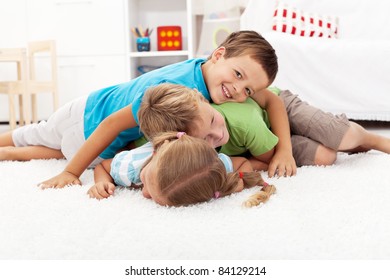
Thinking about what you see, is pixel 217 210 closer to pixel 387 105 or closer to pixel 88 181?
pixel 88 181

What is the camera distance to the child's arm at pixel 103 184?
92 centimetres

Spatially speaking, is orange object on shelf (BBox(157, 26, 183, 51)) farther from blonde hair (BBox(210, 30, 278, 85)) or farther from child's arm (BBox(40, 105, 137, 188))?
child's arm (BBox(40, 105, 137, 188))

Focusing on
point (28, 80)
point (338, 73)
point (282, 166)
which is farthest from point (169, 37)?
point (282, 166)

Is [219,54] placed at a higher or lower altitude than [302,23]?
→ lower

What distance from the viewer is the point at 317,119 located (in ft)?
3.95

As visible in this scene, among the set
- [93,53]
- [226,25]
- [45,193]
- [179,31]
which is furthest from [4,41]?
[45,193]

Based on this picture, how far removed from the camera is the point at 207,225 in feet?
2.36

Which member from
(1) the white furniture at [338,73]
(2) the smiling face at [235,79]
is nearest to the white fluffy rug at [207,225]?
(2) the smiling face at [235,79]

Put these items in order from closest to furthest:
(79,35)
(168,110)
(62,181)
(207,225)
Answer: (207,225)
(168,110)
(62,181)
(79,35)

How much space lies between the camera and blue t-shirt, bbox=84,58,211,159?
3.60ft

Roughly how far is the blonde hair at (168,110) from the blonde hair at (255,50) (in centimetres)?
21

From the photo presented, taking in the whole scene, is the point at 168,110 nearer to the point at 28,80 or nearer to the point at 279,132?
the point at 279,132

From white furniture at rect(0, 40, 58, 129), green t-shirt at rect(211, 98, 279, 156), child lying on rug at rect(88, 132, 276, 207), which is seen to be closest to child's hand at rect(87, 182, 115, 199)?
child lying on rug at rect(88, 132, 276, 207)

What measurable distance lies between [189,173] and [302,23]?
6.34 feet
